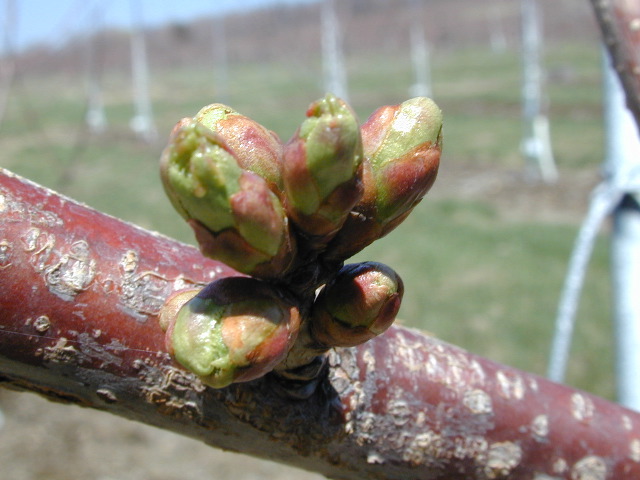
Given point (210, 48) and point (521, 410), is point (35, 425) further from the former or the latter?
point (210, 48)

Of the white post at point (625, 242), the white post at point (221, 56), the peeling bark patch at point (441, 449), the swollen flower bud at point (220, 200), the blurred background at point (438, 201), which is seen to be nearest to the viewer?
the swollen flower bud at point (220, 200)

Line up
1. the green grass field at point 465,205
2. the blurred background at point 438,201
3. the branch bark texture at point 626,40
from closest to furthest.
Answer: the branch bark texture at point 626,40, the blurred background at point 438,201, the green grass field at point 465,205

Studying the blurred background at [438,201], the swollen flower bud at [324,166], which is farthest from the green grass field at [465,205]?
the swollen flower bud at [324,166]

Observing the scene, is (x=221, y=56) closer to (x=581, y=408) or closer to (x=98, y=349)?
(x=581, y=408)

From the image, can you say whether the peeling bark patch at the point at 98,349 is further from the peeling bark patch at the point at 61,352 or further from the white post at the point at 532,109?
the white post at the point at 532,109

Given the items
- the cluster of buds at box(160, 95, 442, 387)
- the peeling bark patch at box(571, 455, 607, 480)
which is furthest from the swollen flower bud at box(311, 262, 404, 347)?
the peeling bark patch at box(571, 455, 607, 480)

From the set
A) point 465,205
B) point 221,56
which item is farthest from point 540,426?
point 221,56
